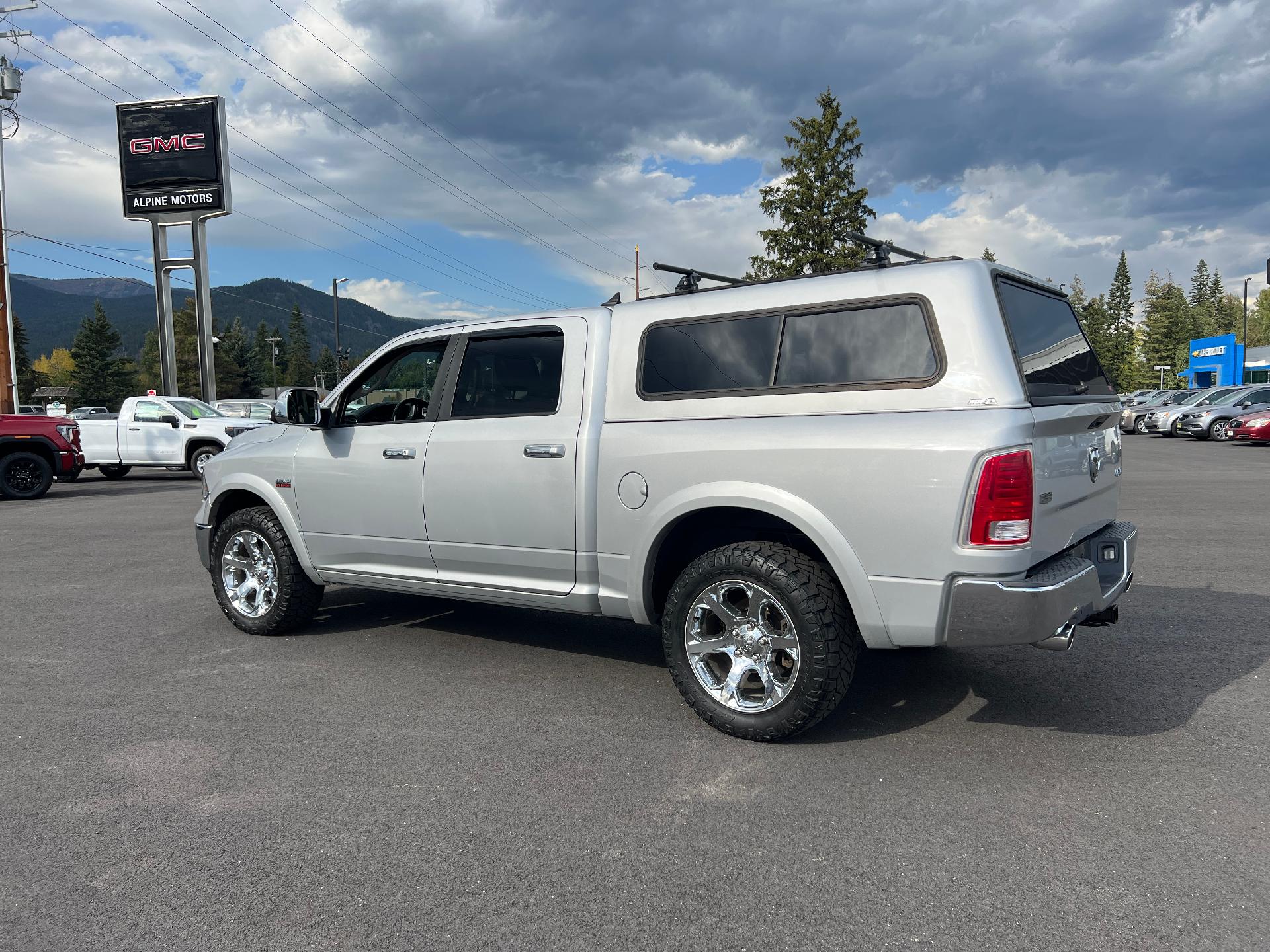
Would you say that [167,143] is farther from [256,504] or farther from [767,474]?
[767,474]

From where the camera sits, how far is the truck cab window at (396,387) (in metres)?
5.50

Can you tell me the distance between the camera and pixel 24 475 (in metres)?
16.3

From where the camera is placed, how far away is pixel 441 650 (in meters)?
5.71

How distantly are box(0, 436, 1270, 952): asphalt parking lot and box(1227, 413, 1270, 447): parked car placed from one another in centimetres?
2296

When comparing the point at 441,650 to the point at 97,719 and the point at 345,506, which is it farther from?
the point at 97,719

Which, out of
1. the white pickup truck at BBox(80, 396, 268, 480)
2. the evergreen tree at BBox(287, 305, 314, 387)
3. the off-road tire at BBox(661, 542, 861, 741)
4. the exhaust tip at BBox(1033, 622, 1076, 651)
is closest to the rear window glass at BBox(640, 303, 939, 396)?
the off-road tire at BBox(661, 542, 861, 741)

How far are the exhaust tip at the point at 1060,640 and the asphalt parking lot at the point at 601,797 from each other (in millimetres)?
507

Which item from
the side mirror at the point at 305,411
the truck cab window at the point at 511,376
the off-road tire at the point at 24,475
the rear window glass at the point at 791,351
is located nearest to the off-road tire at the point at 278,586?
the side mirror at the point at 305,411

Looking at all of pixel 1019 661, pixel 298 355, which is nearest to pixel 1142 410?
pixel 1019 661

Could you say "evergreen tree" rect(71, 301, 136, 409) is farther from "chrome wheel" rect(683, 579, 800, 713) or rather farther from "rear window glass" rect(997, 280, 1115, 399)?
"rear window glass" rect(997, 280, 1115, 399)

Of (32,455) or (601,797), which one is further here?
(32,455)

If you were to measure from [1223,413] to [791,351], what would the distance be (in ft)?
99.4

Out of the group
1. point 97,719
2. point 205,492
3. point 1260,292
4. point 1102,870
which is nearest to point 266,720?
point 97,719

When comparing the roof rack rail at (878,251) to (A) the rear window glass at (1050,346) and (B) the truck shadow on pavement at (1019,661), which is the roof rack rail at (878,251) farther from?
(B) the truck shadow on pavement at (1019,661)
